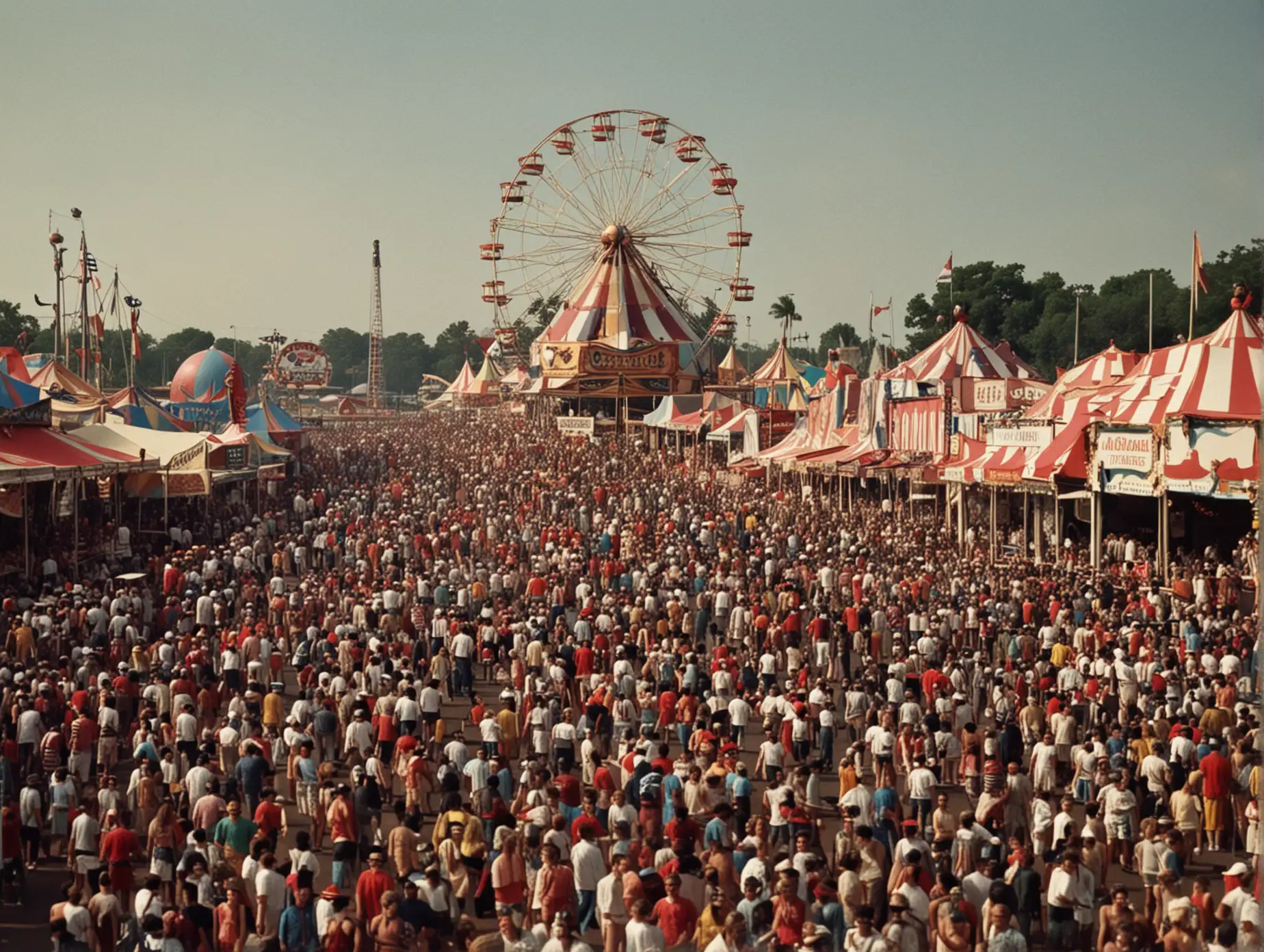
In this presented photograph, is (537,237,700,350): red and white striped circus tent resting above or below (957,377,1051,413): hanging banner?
above

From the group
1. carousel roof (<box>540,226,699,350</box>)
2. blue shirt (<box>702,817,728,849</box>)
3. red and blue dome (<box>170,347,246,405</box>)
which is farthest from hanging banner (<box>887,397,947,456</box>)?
red and blue dome (<box>170,347,246,405</box>)

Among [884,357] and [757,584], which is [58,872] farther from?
[884,357]

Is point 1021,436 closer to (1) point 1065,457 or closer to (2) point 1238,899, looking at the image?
(1) point 1065,457

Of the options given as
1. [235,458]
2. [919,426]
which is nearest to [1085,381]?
[919,426]

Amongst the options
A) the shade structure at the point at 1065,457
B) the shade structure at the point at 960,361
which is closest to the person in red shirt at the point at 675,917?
the shade structure at the point at 1065,457

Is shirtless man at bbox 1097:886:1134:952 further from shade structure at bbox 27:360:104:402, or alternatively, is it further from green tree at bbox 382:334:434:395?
green tree at bbox 382:334:434:395

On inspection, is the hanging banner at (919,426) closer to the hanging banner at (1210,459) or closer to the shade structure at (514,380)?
the hanging banner at (1210,459)

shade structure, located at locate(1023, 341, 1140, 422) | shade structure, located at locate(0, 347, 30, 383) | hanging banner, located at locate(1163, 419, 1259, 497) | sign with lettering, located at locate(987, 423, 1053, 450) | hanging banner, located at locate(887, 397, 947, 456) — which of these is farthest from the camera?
shade structure, located at locate(0, 347, 30, 383)
